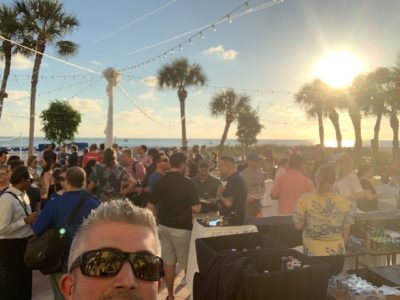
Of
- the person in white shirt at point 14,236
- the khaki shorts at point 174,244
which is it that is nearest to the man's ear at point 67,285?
the person in white shirt at point 14,236

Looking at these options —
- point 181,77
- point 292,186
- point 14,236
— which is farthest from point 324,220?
point 181,77

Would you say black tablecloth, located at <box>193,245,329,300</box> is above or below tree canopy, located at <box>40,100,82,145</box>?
below

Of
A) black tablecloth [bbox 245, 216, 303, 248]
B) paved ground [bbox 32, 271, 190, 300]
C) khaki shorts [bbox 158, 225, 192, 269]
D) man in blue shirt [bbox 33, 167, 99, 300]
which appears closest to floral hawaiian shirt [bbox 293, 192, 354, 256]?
black tablecloth [bbox 245, 216, 303, 248]

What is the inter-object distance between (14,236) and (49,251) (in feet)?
3.16

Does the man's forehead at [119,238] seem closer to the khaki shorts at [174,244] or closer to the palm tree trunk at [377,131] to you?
the khaki shorts at [174,244]

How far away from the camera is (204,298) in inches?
91.0

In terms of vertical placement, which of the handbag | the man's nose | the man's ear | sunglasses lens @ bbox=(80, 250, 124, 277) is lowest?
the handbag

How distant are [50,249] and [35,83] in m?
15.9

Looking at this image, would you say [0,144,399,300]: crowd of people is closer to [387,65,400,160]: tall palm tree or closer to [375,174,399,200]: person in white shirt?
[375,174,399,200]: person in white shirt

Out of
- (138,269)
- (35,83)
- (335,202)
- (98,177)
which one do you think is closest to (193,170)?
(98,177)

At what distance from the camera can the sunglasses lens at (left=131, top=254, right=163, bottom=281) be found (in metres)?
1.11

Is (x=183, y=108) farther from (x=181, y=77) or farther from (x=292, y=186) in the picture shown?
(x=292, y=186)

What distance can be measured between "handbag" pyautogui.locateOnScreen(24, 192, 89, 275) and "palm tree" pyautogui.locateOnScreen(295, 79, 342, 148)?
1273 inches

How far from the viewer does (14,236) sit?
361cm
